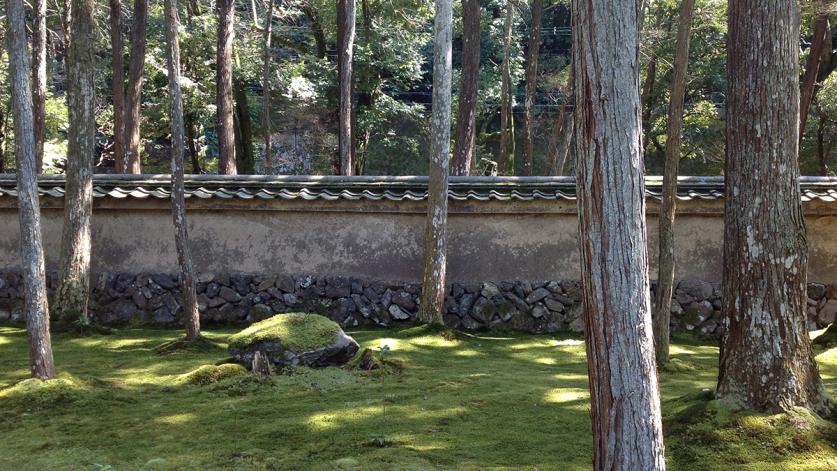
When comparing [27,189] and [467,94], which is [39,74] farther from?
[27,189]

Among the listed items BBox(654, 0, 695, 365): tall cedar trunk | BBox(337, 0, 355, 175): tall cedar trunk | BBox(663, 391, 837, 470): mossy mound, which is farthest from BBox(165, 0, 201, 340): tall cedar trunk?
BBox(337, 0, 355, 175): tall cedar trunk

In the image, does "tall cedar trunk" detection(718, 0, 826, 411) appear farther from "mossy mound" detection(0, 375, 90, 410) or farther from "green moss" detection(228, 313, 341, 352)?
"mossy mound" detection(0, 375, 90, 410)

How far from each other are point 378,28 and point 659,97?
838 cm

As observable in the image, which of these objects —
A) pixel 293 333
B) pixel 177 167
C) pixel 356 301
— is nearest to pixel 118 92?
pixel 356 301

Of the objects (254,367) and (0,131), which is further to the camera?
(0,131)

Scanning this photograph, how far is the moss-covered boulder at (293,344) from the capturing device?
7.29 meters

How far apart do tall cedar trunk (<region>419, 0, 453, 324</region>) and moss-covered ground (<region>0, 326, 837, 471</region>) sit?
4.31ft

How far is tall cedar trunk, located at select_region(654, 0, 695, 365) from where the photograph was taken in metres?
7.07

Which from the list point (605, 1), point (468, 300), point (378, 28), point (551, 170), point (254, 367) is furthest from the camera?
point (378, 28)

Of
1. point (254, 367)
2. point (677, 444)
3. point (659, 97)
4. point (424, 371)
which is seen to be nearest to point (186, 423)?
point (254, 367)

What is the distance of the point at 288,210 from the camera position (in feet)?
34.8

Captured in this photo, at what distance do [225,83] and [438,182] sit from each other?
25.9ft

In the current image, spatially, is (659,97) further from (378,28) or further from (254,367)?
(254,367)

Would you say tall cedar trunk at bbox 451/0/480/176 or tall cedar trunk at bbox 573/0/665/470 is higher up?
tall cedar trunk at bbox 451/0/480/176
